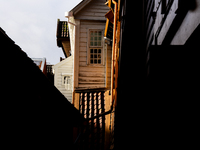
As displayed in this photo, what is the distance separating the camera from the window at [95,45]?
10.1 m

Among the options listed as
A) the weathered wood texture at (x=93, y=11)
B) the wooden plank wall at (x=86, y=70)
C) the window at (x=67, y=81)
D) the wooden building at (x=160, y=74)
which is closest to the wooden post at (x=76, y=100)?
the wooden plank wall at (x=86, y=70)

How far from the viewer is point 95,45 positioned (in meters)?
10.2

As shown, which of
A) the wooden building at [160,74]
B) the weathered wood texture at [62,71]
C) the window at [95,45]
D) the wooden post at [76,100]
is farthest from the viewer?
the weathered wood texture at [62,71]

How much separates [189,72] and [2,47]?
2.03 m

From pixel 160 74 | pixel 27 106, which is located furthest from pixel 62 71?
pixel 160 74

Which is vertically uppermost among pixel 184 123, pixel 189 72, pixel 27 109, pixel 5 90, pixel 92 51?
pixel 92 51

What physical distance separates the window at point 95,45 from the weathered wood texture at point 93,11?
730 mm

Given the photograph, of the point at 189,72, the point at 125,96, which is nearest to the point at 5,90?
the point at 189,72

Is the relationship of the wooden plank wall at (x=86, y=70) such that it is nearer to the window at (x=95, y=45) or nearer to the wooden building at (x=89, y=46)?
the wooden building at (x=89, y=46)

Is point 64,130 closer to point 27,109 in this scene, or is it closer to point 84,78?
Answer: point 27,109

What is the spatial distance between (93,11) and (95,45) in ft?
5.86

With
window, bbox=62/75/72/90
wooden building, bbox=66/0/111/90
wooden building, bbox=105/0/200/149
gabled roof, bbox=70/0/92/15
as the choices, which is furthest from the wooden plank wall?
window, bbox=62/75/72/90

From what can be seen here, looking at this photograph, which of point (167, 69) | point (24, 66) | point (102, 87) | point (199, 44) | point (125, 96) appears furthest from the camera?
point (102, 87)

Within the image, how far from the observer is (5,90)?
6.63 ft
